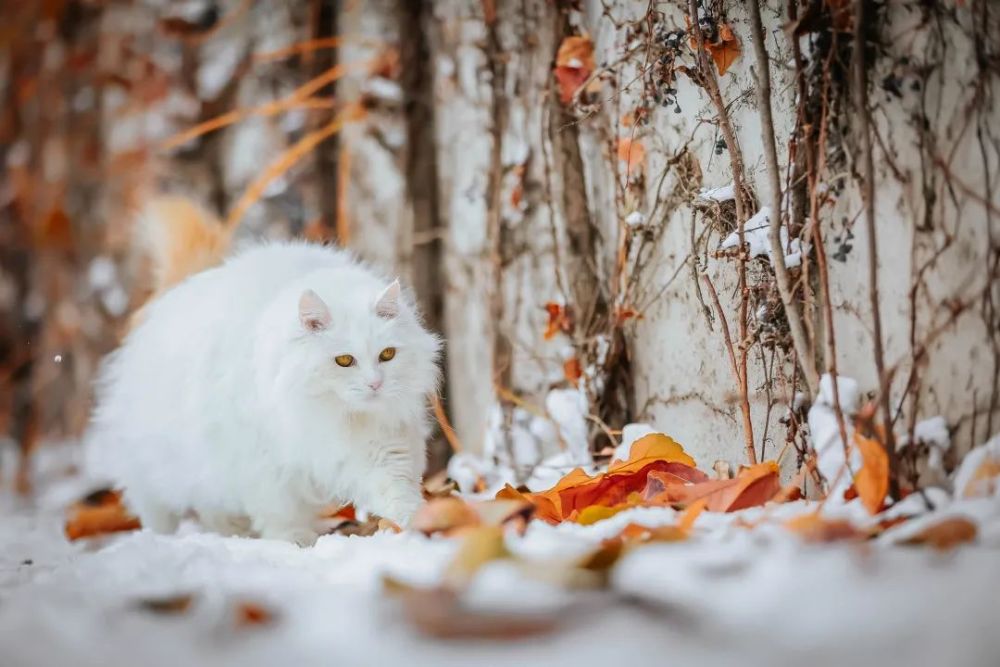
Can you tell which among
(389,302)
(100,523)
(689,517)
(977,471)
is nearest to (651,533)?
(689,517)

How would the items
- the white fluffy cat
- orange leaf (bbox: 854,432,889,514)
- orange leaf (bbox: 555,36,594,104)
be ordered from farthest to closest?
orange leaf (bbox: 555,36,594,104), the white fluffy cat, orange leaf (bbox: 854,432,889,514)

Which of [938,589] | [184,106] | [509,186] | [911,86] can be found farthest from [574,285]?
[184,106]

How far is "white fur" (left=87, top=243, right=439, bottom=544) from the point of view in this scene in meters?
1.77

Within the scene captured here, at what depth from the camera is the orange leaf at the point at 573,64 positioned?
214 cm

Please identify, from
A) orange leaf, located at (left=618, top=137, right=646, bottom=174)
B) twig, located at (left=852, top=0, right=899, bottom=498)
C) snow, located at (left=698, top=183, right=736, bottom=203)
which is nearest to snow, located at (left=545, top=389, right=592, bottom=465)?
orange leaf, located at (left=618, top=137, right=646, bottom=174)

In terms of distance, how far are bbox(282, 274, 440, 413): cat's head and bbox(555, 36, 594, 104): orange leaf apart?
0.73 meters

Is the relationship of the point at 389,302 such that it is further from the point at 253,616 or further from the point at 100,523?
the point at 100,523

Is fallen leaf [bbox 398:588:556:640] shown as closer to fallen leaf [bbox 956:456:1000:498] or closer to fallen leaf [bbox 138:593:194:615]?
fallen leaf [bbox 138:593:194:615]

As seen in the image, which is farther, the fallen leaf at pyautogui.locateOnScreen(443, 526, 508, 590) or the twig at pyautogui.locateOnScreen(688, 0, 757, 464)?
the twig at pyautogui.locateOnScreen(688, 0, 757, 464)

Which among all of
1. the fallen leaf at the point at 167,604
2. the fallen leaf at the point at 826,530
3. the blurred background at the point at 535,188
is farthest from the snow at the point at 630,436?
the fallen leaf at the point at 167,604

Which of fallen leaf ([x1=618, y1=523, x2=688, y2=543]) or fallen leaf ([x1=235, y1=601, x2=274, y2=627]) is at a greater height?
fallen leaf ([x1=618, y1=523, x2=688, y2=543])

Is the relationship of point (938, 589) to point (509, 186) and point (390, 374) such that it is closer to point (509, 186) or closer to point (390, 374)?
point (390, 374)

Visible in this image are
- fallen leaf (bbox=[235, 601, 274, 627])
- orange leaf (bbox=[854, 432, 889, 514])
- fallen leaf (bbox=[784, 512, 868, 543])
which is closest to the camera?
fallen leaf (bbox=[235, 601, 274, 627])

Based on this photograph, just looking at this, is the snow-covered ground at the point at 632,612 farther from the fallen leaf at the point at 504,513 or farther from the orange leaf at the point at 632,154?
the orange leaf at the point at 632,154
